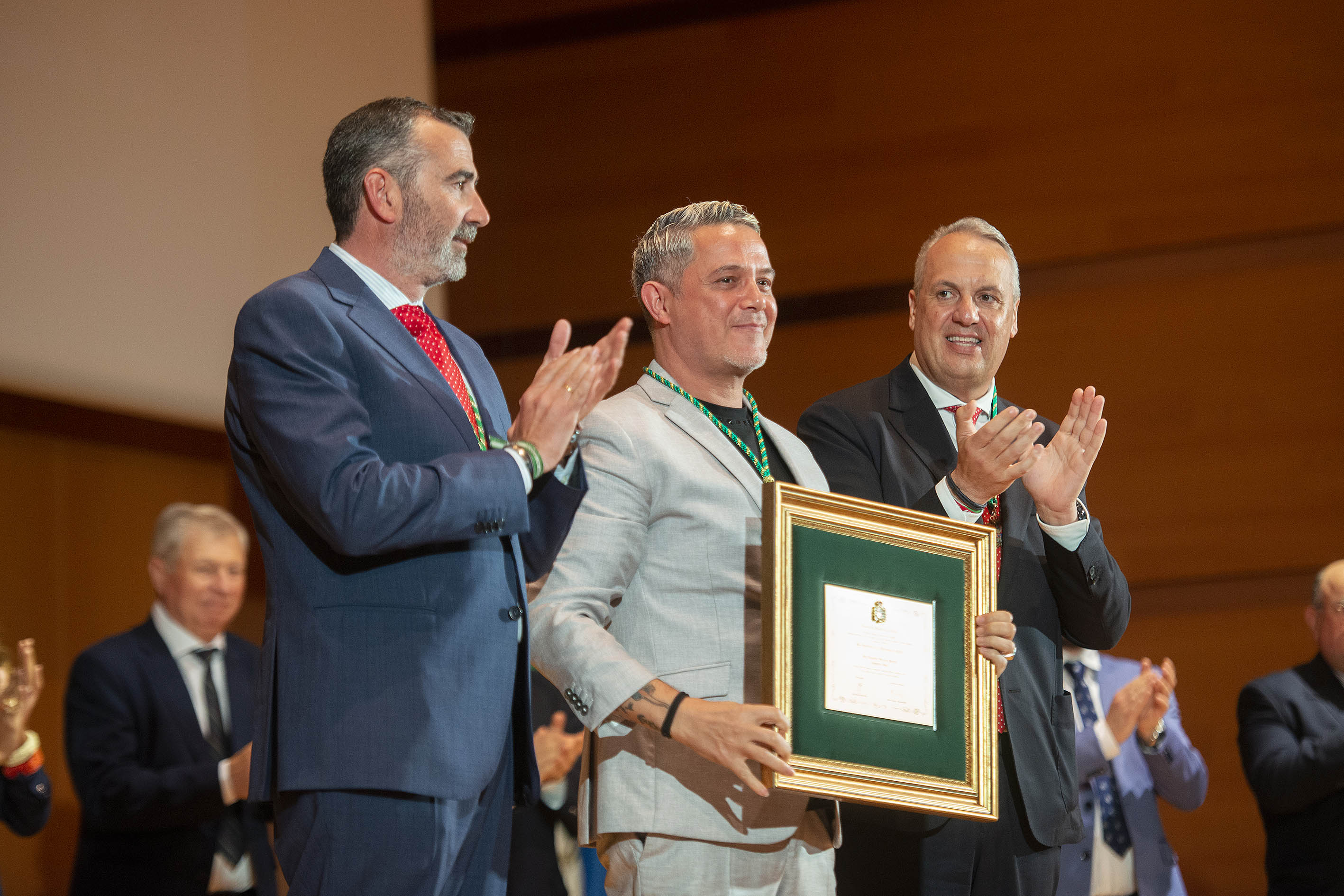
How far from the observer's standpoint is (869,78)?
14.8 feet

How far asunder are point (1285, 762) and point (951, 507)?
2.02 metres

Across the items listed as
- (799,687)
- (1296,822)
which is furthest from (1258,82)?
(799,687)

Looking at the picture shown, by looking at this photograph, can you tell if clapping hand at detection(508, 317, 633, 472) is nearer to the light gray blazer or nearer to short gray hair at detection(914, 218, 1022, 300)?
the light gray blazer

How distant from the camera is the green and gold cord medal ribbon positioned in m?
1.99

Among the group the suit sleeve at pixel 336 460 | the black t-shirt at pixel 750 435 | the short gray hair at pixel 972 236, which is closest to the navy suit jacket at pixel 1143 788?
the short gray hair at pixel 972 236

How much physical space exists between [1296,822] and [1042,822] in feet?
6.23

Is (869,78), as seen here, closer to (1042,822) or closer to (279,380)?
(1042,822)

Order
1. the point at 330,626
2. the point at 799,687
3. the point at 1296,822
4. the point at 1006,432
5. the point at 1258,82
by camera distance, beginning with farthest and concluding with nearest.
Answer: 1. the point at 1258,82
2. the point at 1296,822
3. the point at 1006,432
4. the point at 799,687
5. the point at 330,626

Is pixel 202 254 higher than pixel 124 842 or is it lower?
higher

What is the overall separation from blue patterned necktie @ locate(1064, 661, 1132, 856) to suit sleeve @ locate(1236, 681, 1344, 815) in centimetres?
49

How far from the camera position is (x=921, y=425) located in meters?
2.28

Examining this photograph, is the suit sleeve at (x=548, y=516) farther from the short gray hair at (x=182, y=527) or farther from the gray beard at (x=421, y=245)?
the short gray hair at (x=182, y=527)

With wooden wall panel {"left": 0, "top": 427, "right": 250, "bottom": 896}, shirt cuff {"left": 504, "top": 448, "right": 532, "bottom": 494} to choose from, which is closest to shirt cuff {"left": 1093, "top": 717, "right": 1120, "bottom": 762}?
shirt cuff {"left": 504, "top": 448, "right": 532, "bottom": 494}

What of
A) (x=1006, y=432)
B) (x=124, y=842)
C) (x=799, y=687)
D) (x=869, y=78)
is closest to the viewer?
(x=799, y=687)
